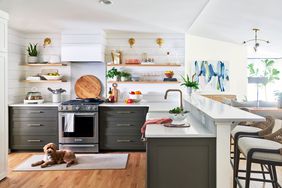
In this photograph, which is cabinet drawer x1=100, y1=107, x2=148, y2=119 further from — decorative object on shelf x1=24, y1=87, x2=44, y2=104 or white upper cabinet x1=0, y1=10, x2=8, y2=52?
white upper cabinet x1=0, y1=10, x2=8, y2=52

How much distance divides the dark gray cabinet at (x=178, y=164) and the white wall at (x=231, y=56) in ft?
21.4

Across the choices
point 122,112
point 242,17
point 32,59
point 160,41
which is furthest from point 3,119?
point 242,17

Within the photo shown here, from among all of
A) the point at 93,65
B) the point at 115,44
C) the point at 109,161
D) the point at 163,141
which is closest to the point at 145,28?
the point at 115,44

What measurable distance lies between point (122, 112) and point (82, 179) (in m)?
1.80

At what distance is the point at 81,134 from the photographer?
18.5 feet

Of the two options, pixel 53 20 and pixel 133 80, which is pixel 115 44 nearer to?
pixel 133 80

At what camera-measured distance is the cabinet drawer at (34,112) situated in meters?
5.73

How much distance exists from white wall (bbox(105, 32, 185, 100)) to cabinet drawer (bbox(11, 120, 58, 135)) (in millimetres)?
1424

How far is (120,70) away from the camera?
6383 mm

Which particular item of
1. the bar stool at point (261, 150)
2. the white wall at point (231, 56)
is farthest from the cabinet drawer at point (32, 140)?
the white wall at point (231, 56)

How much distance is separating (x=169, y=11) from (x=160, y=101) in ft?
8.00

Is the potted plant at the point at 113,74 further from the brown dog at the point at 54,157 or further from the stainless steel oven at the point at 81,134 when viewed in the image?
the brown dog at the point at 54,157

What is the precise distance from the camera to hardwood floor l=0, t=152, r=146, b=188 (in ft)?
13.0

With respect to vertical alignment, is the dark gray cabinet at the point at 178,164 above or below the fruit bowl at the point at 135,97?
below
